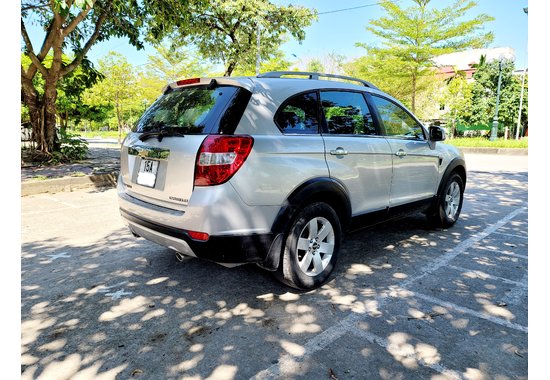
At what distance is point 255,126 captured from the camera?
2.75 m

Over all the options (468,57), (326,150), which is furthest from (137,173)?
(468,57)

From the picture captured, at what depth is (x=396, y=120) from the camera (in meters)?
4.25

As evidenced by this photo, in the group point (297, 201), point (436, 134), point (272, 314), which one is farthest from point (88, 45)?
point (272, 314)

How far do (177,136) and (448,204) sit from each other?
4026 mm

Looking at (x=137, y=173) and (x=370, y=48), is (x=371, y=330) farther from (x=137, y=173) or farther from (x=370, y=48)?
(x=370, y=48)

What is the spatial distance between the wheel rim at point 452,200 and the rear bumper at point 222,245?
3.34m

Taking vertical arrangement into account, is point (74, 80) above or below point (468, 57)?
below

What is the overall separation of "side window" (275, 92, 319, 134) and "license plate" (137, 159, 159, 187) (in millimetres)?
1045

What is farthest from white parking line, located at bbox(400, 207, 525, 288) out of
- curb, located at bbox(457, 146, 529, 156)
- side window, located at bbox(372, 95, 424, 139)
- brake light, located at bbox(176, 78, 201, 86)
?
curb, located at bbox(457, 146, 529, 156)

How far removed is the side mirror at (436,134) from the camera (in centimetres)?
451

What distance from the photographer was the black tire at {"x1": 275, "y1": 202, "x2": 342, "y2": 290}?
2971 mm

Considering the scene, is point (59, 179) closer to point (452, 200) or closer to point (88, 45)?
point (88, 45)

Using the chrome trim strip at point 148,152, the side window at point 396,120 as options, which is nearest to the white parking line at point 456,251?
the side window at point 396,120

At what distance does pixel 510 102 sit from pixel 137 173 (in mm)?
45278
